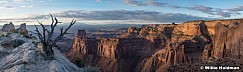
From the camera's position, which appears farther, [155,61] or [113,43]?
[113,43]

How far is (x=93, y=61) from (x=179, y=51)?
1304 inches

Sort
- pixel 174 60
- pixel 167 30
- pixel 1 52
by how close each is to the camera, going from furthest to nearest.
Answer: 1. pixel 167 30
2. pixel 174 60
3. pixel 1 52

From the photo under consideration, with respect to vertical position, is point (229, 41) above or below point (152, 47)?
above

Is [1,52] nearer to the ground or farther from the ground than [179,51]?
farther from the ground

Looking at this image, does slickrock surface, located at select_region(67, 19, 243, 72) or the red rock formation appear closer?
Result: the red rock formation

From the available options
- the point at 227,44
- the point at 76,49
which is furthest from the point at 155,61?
the point at 76,49

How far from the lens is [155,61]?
240 ft

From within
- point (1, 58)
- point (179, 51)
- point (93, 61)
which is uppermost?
point (1, 58)

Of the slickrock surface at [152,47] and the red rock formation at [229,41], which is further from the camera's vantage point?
the slickrock surface at [152,47]

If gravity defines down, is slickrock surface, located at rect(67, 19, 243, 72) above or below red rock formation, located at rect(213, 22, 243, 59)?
below

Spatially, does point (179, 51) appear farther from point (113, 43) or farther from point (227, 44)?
point (113, 43)

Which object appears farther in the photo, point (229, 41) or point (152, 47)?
point (152, 47)

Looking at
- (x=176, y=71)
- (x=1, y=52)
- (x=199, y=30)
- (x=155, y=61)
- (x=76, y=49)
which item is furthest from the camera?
(x=76, y=49)

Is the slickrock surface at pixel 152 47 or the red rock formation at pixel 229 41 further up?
the red rock formation at pixel 229 41
